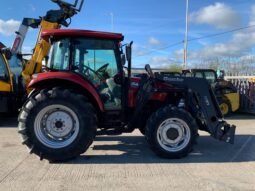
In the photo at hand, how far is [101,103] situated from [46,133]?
3.76ft

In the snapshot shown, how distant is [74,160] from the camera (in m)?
7.16

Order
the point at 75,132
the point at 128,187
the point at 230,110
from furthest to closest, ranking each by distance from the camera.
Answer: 1. the point at 230,110
2. the point at 75,132
3. the point at 128,187

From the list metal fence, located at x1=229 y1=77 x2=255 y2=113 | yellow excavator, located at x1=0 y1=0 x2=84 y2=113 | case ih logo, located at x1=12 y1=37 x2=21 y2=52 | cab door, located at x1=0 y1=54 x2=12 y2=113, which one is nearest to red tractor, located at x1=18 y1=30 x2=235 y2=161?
yellow excavator, located at x1=0 y1=0 x2=84 y2=113

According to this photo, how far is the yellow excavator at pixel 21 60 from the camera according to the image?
10648 millimetres

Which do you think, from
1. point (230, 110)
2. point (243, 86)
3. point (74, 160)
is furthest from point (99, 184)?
point (243, 86)

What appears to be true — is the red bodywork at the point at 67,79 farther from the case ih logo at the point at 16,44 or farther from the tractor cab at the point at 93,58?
the case ih logo at the point at 16,44

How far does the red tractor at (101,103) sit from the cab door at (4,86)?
4.36 meters

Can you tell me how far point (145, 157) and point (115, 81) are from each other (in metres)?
1.56

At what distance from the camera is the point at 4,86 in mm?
11562

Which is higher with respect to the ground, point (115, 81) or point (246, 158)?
point (115, 81)

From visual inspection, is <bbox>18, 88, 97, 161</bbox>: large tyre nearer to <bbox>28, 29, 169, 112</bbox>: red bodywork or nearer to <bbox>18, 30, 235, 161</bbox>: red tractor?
<bbox>18, 30, 235, 161</bbox>: red tractor

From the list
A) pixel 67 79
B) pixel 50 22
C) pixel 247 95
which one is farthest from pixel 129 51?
pixel 247 95

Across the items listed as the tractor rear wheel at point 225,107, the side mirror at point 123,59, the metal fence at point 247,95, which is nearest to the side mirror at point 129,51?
the side mirror at point 123,59

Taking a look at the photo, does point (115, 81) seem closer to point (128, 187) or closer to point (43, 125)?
point (43, 125)
